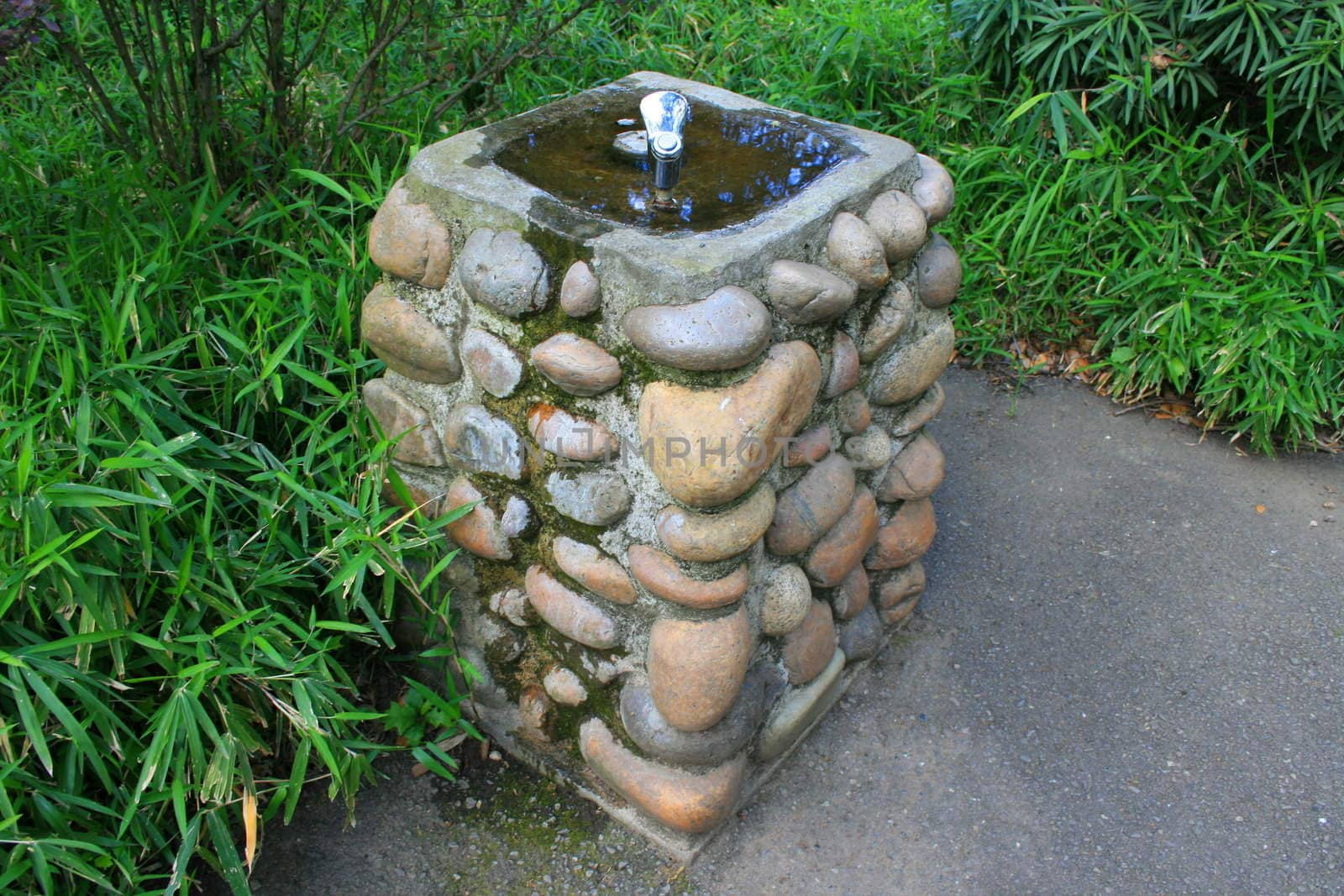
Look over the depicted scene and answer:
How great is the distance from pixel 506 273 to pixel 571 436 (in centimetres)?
24

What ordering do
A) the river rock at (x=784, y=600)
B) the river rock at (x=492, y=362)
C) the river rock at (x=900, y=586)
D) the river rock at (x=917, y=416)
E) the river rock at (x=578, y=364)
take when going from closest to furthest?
1. the river rock at (x=578, y=364)
2. the river rock at (x=492, y=362)
3. the river rock at (x=784, y=600)
4. the river rock at (x=917, y=416)
5. the river rock at (x=900, y=586)

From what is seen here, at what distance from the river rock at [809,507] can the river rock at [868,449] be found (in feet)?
0.21

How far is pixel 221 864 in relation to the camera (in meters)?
1.56

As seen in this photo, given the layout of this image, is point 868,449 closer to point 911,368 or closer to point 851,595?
point 911,368

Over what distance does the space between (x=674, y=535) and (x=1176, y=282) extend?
71.0 inches

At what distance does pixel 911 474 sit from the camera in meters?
1.95

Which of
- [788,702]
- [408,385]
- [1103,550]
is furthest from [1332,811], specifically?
[408,385]

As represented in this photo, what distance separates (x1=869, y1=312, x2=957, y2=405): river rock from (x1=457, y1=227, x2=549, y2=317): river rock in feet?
1.92

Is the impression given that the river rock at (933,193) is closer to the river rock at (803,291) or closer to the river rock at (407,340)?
the river rock at (803,291)

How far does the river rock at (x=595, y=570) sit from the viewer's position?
5.30 feet

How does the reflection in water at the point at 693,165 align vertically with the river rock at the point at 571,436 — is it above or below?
above

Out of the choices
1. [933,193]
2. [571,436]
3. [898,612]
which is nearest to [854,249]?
[933,193]

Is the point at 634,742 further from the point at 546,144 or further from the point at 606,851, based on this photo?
the point at 546,144

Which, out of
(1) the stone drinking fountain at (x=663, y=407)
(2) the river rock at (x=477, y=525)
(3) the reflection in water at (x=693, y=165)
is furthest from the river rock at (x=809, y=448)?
(2) the river rock at (x=477, y=525)
